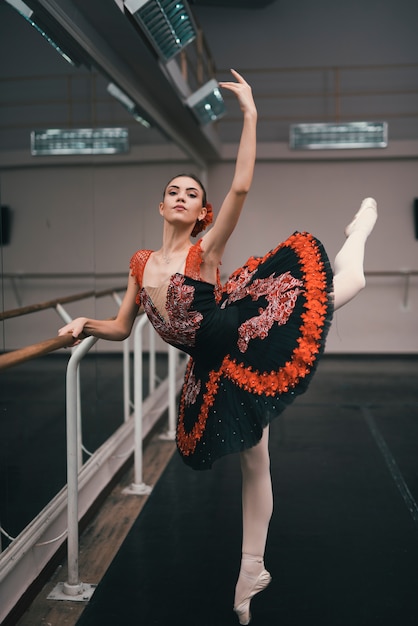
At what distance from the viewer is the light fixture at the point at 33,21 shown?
219cm

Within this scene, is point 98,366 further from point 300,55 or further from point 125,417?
point 300,55

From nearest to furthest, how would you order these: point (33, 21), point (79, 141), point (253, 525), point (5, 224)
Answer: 1. point (253, 525)
2. point (5, 224)
3. point (33, 21)
4. point (79, 141)

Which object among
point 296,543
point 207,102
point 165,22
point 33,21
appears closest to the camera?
point 33,21

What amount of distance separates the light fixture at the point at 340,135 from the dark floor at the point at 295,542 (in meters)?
3.44

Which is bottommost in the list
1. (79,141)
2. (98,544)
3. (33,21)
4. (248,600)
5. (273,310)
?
(98,544)

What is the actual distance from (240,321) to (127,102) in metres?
2.51

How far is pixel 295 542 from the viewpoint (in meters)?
Result: 2.56

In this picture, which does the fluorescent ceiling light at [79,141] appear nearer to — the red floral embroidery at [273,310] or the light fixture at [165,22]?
the light fixture at [165,22]

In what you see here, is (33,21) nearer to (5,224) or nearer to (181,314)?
(5,224)

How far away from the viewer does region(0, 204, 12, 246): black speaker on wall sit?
1945 millimetres

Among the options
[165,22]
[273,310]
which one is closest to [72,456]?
[273,310]

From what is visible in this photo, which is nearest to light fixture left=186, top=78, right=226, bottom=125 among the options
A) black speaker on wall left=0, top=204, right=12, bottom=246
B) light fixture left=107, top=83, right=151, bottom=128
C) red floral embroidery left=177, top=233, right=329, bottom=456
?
light fixture left=107, top=83, right=151, bottom=128

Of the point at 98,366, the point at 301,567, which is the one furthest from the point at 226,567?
the point at 98,366

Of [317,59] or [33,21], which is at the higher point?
[317,59]
